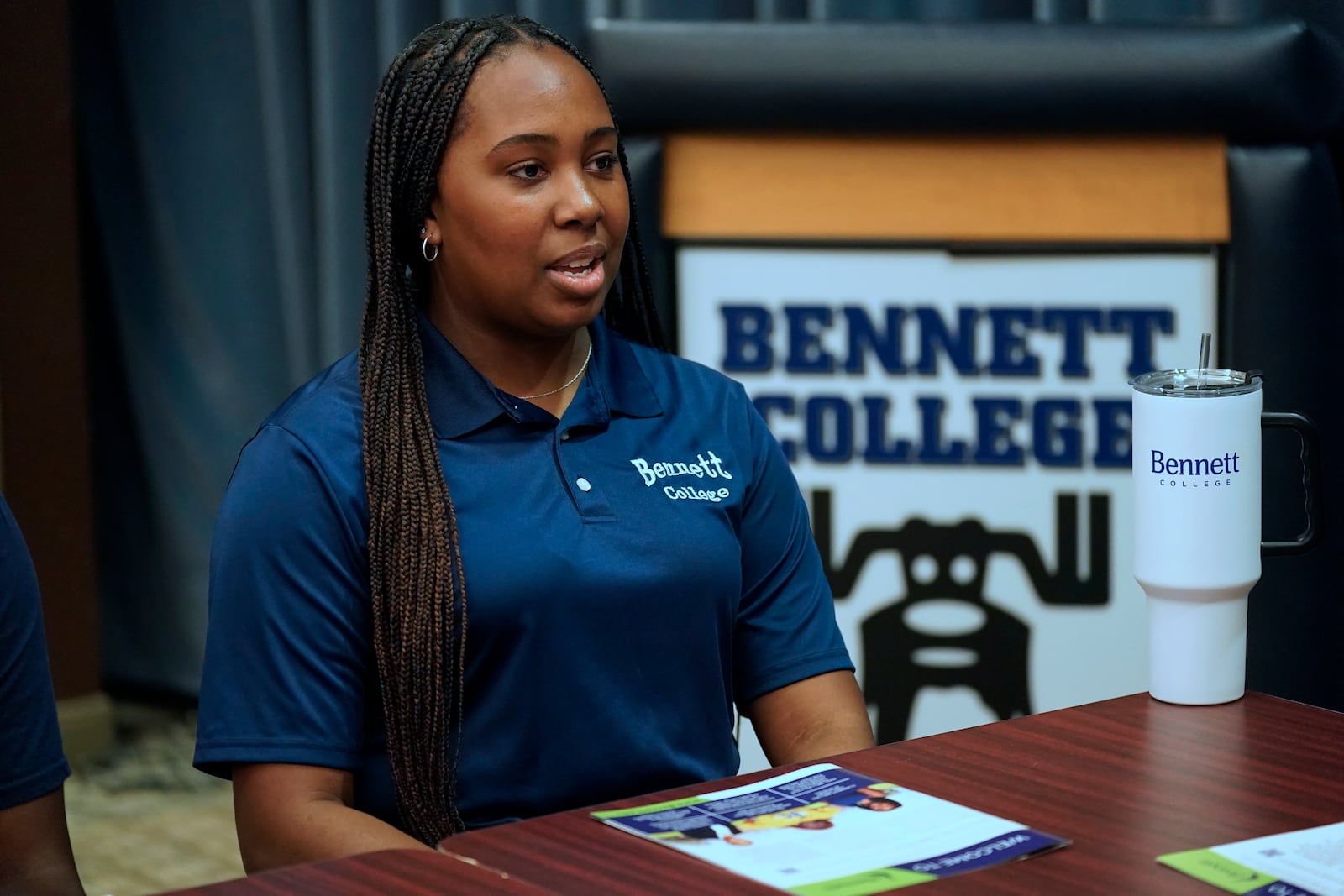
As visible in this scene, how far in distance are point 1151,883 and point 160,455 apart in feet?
8.76

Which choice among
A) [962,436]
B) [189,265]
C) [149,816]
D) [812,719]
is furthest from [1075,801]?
[189,265]

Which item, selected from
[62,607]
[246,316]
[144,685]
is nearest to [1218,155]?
[246,316]

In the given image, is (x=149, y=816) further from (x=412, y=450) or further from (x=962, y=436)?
(x=412, y=450)

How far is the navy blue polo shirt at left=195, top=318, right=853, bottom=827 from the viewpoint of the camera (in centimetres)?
136

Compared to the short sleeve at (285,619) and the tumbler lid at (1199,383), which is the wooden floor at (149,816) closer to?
the short sleeve at (285,619)

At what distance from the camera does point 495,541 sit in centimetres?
138

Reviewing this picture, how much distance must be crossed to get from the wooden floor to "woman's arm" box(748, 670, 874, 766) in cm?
117

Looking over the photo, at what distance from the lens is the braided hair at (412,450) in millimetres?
1369

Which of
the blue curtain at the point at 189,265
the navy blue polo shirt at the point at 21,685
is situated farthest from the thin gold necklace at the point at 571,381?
the blue curtain at the point at 189,265

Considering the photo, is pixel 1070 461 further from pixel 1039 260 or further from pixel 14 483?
pixel 14 483

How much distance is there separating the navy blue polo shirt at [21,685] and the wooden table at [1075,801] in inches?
15.6

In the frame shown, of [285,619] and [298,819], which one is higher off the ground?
[285,619]

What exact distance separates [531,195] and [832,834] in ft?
2.05

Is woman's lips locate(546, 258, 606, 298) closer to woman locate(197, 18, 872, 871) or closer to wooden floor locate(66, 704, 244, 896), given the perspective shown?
woman locate(197, 18, 872, 871)
